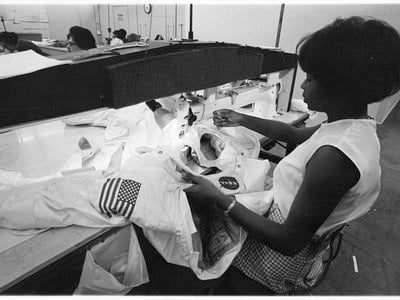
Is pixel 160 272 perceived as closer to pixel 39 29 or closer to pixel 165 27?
pixel 165 27

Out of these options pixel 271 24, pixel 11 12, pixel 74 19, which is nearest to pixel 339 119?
pixel 271 24

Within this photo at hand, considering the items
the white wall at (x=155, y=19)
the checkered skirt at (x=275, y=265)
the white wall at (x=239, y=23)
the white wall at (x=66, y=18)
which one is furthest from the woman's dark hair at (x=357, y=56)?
the white wall at (x=66, y=18)

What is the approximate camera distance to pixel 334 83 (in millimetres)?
678

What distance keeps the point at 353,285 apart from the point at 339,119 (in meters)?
1.43

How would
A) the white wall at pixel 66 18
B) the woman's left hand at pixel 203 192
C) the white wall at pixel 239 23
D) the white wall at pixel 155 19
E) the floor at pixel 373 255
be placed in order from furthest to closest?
the white wall at pixel 66 18
the white wall at pixel 155 19
the white wall at pixel 239 23
the floor at pixel 373 255
the woman's left hand at pixel 203 192

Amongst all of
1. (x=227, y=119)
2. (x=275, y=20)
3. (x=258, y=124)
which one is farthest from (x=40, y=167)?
(x=275, y=20)

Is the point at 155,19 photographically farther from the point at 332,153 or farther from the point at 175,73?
the point at 332,153

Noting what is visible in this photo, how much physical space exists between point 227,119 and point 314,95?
64 centimetres

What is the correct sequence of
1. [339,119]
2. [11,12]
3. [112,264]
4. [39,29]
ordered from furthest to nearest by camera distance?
[39,29], [11,12], [112,264], [339,119]

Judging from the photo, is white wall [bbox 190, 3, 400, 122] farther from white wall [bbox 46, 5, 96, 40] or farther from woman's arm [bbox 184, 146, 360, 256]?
white wall [bbox 46, 5, 96, 40]

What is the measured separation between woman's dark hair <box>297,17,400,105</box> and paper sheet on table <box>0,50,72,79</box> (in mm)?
658

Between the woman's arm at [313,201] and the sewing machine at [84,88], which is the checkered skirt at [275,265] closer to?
the woman's arm at [313,201]

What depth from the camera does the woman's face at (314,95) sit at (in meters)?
0.73

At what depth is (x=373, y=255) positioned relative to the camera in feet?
6.16
